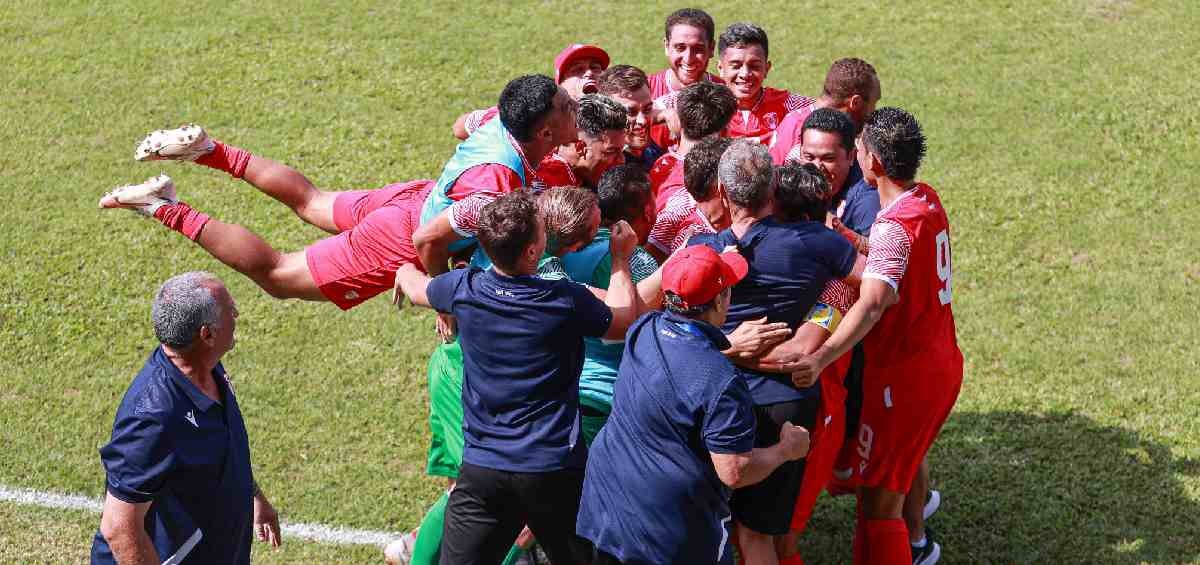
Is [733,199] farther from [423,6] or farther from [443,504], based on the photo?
[423,6]

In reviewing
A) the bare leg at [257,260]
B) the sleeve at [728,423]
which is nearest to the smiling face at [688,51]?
the bare leg at [257,260]

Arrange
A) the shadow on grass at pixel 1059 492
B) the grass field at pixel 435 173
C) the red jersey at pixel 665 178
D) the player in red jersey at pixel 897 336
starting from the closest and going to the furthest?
the player in red jersey at pixel 897 336, the red jersey at pixel 665 178, the shadow on grass at pixel 1059 492, the grass field at pixel 435 173

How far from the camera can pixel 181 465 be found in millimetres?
5047

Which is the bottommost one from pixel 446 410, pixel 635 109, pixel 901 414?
pixel 446 410

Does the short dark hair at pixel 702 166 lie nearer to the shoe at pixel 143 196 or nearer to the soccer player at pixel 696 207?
the soccer player at pixel 696 207

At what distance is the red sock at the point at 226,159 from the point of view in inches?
318

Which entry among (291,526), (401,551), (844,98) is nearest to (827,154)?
(844,98)

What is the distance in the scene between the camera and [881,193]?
627 centimetres

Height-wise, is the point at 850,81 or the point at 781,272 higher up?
the point at 850,81

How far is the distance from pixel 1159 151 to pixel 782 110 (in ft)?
15.0

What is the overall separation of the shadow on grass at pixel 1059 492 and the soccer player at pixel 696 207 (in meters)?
2.43

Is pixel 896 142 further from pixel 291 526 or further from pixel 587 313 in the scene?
pixel 291 526

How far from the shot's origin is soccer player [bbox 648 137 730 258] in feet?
19.9

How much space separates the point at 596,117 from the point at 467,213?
1.00 metres
